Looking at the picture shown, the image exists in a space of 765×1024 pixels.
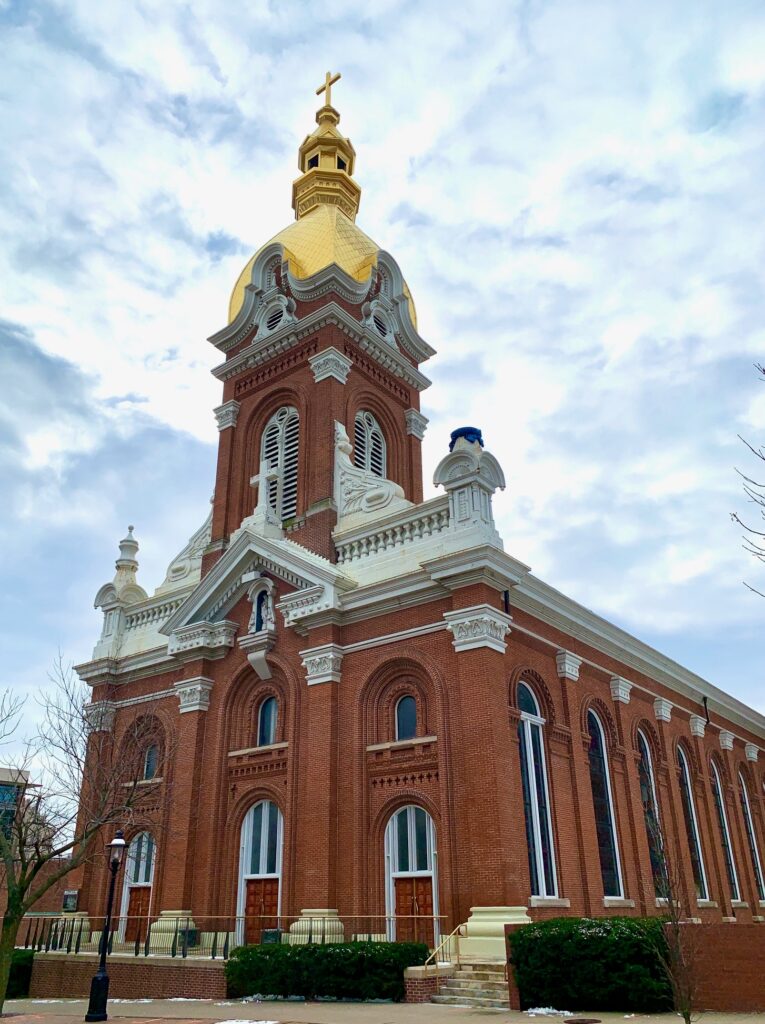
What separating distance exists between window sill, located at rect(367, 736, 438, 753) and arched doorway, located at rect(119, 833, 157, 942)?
8.88 metres

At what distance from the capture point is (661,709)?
30.8m

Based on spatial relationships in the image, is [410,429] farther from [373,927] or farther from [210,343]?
[373,927]

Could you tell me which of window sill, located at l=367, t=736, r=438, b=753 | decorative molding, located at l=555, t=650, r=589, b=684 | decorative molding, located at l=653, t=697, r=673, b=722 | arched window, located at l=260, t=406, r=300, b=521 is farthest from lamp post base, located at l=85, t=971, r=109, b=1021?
decorative molding, located at l=653, t=697, r=673, b=722

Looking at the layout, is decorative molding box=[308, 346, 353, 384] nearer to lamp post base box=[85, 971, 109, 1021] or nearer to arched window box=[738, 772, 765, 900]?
lamp post base box=[85, 971, 109, 1021]

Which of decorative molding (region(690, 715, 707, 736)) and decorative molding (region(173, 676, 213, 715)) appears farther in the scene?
decorative molding (region(690, 715, 707, 736))

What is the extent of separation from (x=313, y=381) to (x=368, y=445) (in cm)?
→ 295

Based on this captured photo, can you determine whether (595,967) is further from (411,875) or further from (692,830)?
(692,830)

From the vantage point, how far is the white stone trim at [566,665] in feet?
81.0

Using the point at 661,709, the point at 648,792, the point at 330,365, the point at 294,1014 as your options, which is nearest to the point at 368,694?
the point at 294,1014

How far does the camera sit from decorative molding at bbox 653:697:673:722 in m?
30.7

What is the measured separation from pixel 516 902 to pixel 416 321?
23384 mm

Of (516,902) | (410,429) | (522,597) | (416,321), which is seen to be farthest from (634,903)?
(416,321)

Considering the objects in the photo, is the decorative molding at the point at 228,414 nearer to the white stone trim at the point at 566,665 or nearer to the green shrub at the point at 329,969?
the white stone trim at the point at 566,665

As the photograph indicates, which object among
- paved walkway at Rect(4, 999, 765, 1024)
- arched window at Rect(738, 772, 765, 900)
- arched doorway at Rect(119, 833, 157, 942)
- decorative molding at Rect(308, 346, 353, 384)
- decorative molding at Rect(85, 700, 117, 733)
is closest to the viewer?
paved walkway at Rect(4, 999, 765, 1024)
